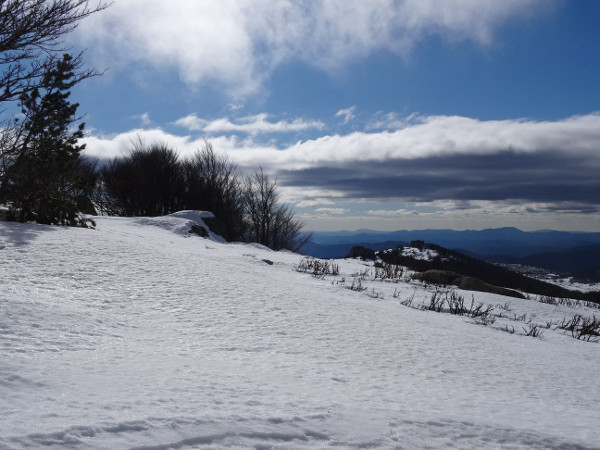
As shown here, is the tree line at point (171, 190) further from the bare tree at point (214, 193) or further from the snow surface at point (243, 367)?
the snow surface at point (243, 367)

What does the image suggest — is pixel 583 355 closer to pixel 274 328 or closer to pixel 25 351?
pixel 274 328

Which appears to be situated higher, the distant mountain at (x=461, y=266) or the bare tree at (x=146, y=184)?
the bare tree at (x=146, y=184)

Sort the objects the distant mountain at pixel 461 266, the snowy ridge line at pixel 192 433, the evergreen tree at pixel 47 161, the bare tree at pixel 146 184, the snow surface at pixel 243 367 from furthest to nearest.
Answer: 1. the bare tree at pixel 146 184
2. the distant mountain at pixel 461 266
3. the evergreen tree at pixel 47 161
4. the snow surface at pixel 243 367
5. the snowy ridge line at pixel 192 433

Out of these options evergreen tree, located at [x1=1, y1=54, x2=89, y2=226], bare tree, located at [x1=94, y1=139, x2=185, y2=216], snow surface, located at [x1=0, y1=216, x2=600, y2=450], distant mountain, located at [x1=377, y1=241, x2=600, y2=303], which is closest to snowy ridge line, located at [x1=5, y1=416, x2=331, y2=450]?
snow surface, located at [x1=0, y1=216, x2=600, y2=450]

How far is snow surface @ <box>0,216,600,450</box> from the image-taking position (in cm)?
179

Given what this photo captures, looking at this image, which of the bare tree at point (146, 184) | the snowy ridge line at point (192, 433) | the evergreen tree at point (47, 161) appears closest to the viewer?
the snowy ridge line at point (192, 433)

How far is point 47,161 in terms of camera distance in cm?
886

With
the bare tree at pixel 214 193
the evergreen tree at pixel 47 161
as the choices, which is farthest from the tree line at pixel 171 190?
the evergreen tree at pixel 47 161

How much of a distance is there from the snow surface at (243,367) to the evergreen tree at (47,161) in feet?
6.86

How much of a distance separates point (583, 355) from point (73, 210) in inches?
352

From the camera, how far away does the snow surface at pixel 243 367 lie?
1.79 meters

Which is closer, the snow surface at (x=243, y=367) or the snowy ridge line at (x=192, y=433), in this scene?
the snowy ridge line at (x=192, y=433)

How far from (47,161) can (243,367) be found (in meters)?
8.27

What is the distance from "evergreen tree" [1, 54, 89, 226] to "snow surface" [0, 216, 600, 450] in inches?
82.3
